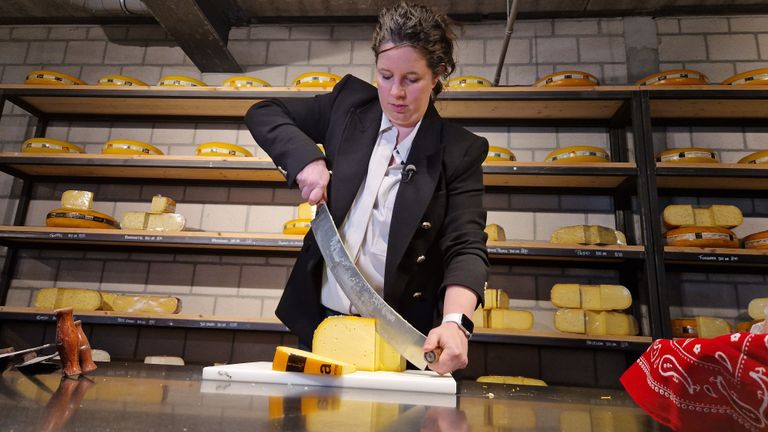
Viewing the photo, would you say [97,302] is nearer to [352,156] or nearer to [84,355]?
[84,355]

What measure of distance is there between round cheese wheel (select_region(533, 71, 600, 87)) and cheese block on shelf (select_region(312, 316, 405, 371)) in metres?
2.31

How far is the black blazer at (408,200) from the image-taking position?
1.24 meters

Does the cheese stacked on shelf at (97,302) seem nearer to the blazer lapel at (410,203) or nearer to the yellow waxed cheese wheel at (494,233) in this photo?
the yellow waxed cheese wheel at (494,233)

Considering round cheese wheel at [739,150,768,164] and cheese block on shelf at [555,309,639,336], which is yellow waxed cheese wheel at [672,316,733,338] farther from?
round cheese wheel at [739,150,768,164]

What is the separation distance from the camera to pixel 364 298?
119cm

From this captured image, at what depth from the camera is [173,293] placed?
10.8ft

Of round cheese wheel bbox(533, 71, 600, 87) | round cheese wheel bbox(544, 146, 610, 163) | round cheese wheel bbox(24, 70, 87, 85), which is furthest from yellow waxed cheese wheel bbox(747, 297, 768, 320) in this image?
round cheese wheel bbox(24, 70, 87, 85)

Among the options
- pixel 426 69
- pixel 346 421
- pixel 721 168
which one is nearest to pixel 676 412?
pixel 346 421

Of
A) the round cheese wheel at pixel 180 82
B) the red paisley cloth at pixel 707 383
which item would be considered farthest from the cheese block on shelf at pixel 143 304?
the red paisley cloth at pixel 707 383

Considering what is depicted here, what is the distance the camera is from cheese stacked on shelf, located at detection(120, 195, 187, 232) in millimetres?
2957

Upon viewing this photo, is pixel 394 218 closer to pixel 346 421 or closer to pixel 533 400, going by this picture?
pixel 533 400

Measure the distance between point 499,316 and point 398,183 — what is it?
164 centimetres

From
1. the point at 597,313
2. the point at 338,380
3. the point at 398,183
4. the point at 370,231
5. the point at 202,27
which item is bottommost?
the point at 338,380

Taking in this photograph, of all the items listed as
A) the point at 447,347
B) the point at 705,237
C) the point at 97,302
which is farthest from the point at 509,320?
the point at 97,302
